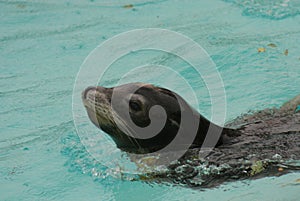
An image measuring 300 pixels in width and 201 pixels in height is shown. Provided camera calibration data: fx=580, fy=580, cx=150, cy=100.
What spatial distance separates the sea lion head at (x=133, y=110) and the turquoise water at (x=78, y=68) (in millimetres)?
603

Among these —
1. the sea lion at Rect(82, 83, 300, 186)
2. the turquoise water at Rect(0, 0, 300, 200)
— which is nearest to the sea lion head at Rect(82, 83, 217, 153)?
the sea lion at Rect(82, 83, 300, 186)

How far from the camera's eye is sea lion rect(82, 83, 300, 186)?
495 centimetres

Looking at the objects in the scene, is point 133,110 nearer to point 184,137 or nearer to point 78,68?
point 184,137

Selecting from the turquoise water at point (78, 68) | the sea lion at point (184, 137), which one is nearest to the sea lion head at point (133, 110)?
the sea lion at point (184, 137)

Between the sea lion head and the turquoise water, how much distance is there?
603 millimetres

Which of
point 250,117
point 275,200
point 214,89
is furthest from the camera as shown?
point 214,89

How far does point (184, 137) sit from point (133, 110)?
54cm

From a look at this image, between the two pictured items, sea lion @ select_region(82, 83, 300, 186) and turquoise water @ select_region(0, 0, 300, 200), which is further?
turquoise water @ select_region(0, 0, 300, 200)

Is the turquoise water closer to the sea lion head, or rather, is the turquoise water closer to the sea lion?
the sea lion

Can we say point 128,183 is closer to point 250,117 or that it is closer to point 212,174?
point 212,174

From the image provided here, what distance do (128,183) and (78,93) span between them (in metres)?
2.90

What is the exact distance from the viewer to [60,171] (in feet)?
19.9

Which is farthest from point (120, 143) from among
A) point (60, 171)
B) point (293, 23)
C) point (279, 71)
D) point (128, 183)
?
point (293, 23)

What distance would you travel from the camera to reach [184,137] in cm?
514
